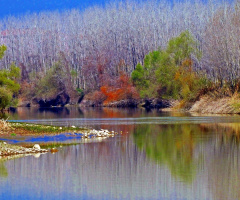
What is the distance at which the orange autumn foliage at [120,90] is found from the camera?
97.5m

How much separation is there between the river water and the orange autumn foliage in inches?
2493

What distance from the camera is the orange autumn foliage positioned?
320 feet

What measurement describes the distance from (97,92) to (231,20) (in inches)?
1877

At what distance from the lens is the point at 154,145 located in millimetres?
30984

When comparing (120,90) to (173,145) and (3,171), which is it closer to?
(173,145)

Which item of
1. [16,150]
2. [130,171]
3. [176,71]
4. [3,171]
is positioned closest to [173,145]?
[16,150]

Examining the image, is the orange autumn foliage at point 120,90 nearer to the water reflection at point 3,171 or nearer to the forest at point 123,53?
the forest at point 123,53

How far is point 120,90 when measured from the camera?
101062 millimetres

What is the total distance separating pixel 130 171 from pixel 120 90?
79219 millimetres

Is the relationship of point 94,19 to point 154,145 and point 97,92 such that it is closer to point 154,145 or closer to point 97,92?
point 97,92

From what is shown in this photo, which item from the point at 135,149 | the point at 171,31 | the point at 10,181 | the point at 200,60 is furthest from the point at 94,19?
the point at 10,181

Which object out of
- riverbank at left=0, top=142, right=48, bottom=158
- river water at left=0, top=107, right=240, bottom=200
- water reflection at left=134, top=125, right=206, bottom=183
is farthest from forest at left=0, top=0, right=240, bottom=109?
riverbank at left=0, top=142, right=48, bottom=158

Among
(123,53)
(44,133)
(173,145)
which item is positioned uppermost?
(123,53)

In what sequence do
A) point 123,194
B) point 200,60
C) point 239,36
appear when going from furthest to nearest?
point 200,60
point 239,36
point 123,194
